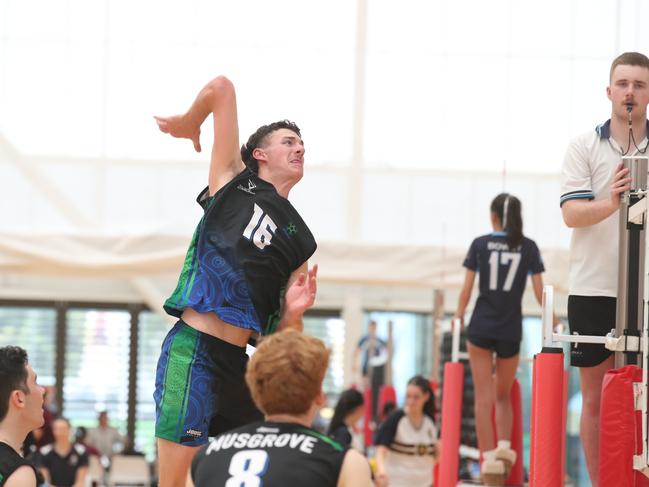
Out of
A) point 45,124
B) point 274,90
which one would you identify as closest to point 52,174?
point 45,124

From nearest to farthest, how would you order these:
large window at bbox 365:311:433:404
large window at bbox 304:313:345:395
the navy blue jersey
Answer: the navy blue jersey → large window at bbox 365:311:433:404 → large window at bbox 304:313:345:395

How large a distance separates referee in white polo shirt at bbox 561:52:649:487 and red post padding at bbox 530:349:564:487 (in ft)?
1.30

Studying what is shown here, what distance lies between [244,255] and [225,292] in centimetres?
14

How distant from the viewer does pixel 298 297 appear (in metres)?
3.90

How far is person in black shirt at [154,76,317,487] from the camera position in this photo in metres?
3.79

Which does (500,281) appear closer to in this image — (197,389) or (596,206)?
(596,206)

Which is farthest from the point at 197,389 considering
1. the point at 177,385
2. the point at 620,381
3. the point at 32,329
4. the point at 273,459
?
the point at 32,329

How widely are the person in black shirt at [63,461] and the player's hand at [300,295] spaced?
9.24 meters

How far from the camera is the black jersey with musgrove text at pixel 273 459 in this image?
8.32 feet

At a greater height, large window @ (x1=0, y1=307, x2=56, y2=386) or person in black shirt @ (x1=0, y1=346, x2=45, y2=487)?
person in black shirt @ (x1=0, y1=346, x2=45, y2=487)

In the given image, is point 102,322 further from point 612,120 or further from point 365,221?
point 612,120

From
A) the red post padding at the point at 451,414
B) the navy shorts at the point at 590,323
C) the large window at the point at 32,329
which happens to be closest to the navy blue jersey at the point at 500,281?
the red post padding at the point at 451,414

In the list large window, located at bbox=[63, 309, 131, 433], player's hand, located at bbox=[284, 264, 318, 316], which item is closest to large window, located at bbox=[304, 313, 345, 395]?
large window, located at bbox=[63, 309, 131, 433]

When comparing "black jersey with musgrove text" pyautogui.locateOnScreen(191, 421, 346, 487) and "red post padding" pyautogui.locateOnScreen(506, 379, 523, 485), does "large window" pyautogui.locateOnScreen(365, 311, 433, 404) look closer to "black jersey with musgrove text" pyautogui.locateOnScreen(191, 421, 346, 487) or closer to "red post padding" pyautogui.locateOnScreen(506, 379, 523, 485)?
"red post padding" pyautogui.locateOnScreen(506, 379, 523, 485)
